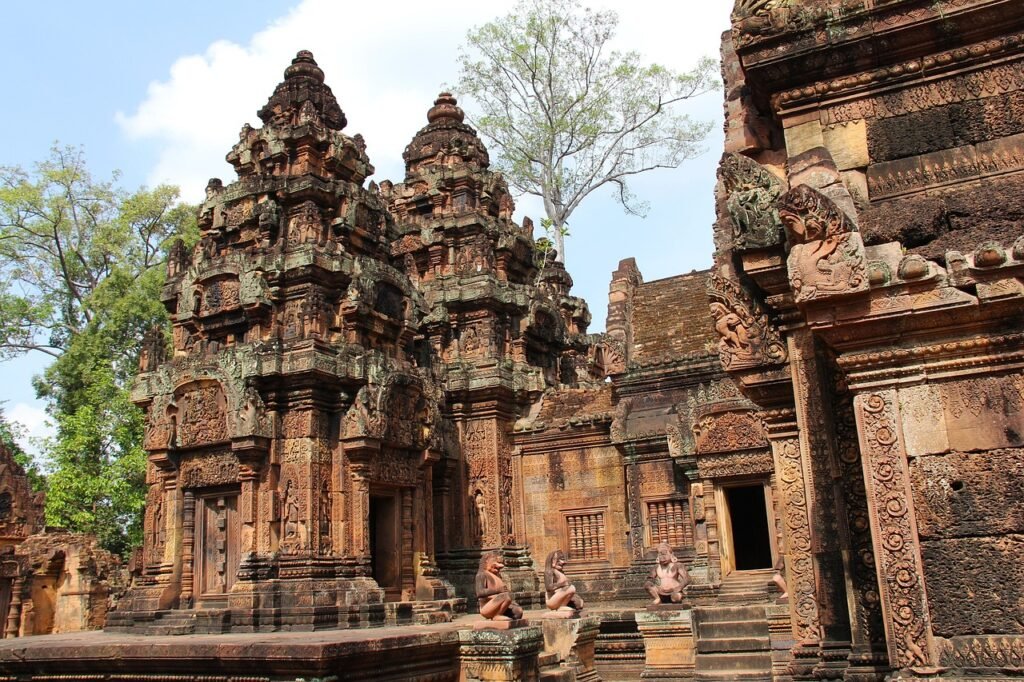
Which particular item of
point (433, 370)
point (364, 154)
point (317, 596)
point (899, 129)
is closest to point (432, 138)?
point (364, 154)

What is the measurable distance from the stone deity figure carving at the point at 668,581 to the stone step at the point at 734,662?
0.96 meters

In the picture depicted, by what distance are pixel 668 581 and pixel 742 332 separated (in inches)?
307

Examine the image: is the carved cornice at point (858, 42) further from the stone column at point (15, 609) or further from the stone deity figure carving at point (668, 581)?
the stone column at point (15, 609)

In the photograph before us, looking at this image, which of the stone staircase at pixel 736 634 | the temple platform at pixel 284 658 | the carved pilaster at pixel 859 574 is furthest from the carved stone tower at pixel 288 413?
the carved pilaster at pixel 859 574

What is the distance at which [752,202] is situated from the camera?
4281mm

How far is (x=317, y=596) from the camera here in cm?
1205

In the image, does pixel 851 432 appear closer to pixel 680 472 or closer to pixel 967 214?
pixel 967 214

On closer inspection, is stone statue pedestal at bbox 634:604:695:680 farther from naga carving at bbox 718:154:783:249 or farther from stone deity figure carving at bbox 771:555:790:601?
naga carving at bbox 718:154:783:249

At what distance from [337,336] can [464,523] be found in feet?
15.8

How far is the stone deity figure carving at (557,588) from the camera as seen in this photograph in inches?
460

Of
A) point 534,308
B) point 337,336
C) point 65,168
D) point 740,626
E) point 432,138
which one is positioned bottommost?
point 740,626

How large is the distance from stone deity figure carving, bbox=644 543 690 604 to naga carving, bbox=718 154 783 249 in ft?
29.1

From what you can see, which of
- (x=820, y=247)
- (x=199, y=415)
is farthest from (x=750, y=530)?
(x=820, y=247)

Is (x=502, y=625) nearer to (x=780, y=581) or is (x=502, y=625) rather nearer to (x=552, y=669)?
(x=552, y=669)
